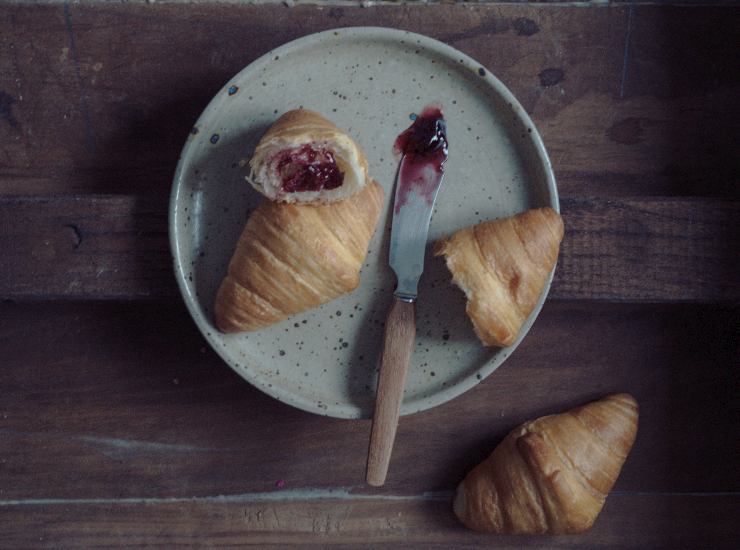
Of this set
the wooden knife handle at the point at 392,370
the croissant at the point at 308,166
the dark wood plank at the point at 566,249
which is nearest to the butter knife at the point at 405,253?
the wooden knife handle at the point at 392,370

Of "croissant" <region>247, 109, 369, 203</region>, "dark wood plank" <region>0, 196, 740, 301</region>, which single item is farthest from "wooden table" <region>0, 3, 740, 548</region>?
"croissant" <region>247, 109, 369, 203</region>

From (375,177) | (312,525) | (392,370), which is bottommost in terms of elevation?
(312,525)

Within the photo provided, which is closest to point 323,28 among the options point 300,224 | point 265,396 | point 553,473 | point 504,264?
point 300,224

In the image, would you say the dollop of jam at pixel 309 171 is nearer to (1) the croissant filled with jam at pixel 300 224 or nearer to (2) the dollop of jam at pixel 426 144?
(1) the croissant filled with jam at pixel 300 224

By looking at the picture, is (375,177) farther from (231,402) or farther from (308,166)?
(231,402)

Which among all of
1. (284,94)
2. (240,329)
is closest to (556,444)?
(240,329)

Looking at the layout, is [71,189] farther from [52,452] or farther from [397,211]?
[397,211]
